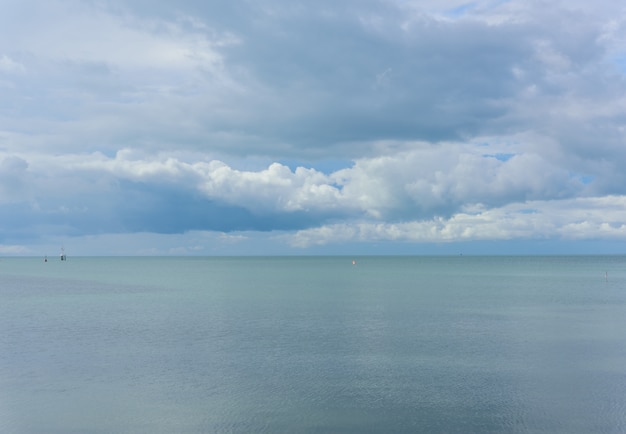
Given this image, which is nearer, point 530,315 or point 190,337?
point 190,337

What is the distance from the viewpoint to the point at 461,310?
7175 cm

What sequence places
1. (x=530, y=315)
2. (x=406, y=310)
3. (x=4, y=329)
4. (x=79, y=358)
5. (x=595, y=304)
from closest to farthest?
(x=79, y=358) → (x=4, y=329) → (x=530, y=315) → (x=406, y=310) → (x=595, y=304)

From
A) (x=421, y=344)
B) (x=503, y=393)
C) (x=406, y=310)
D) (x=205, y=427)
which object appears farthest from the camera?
(x=406, y=310)

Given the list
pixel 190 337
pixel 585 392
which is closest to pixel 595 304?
pixel 585 392

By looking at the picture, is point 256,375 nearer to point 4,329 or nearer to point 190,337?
point 190,337

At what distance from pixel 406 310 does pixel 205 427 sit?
160 ft

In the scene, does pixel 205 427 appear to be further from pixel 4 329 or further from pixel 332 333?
pixel 4 329

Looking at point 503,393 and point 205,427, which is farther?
point 503,393

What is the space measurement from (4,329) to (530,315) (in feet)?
192

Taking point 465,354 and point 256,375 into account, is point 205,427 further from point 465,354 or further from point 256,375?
point 465,354

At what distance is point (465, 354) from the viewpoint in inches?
1634

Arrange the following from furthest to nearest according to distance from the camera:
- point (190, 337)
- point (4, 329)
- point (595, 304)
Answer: point (595, 304)
point (4, 329)
point (190, 337)

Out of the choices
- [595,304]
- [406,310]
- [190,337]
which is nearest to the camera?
[190,337]

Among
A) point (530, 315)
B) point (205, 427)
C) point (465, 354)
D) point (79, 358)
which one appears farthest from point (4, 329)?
point (530, 315)
